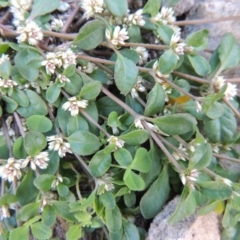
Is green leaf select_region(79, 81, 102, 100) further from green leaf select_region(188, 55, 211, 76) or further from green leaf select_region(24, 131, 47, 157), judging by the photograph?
green leaf select_region(188, 55, 211, 76)

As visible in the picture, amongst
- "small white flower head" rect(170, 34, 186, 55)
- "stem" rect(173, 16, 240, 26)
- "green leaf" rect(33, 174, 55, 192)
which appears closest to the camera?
"green leaf" rect(33, 174, 55, 192)

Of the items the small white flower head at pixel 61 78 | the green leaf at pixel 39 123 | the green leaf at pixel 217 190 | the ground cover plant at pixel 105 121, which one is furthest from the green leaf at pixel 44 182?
the green leaf at pixel 217 190

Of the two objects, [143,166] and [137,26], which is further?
[137,26]

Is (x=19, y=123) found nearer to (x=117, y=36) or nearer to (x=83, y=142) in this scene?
(x=83, y=142)

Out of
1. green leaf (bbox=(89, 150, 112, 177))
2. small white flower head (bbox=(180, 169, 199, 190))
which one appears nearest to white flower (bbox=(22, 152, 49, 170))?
green leaf (bbox=(89, 150, 112, 177))

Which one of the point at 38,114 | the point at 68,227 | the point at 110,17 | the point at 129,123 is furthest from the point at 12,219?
the point at 110,17

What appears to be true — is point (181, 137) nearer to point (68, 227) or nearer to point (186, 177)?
point (186, 177)
